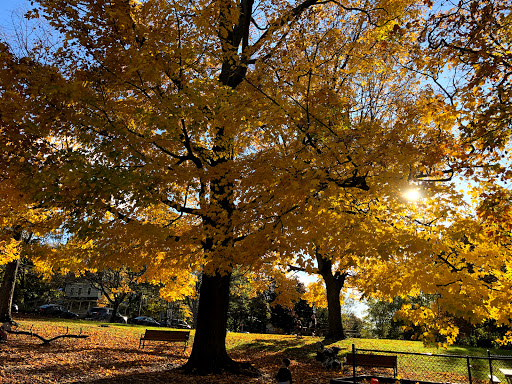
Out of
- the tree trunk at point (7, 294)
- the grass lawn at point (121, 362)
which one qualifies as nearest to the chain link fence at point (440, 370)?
the grass lawn at point (121, 362)

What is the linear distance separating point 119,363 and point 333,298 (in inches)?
476

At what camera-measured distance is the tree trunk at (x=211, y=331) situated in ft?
32.0

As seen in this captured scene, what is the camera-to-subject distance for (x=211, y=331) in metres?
9.99

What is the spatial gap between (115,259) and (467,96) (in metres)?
8.62

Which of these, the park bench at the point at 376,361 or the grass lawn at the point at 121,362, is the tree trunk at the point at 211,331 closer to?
the grass lawn at the point at 121,362

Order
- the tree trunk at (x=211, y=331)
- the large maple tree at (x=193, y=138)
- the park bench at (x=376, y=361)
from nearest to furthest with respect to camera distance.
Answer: the large maple tree at (x=193, y=138)
the tree trunk at (x=211, y=331)
the park bench at (x=376, y=361)

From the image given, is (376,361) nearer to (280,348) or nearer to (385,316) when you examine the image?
(280,348)

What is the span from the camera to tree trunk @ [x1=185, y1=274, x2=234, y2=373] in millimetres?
9750

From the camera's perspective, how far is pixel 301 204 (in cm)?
610

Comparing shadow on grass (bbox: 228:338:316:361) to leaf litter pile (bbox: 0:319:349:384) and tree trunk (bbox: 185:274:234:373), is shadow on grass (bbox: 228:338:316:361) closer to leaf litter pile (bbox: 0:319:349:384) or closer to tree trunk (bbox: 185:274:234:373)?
leaf litter pile (bbox: 0:319:349:384)

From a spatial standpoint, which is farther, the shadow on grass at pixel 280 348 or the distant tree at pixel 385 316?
the distant tree at pixel 385 316

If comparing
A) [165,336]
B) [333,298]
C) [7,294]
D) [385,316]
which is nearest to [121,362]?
[165,336]

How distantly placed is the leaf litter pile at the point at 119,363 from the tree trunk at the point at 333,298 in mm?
2442

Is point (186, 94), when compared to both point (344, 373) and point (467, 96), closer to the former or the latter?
point (467, 96)
